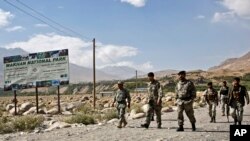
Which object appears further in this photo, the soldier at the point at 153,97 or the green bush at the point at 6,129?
the green bush at the point at 6,129

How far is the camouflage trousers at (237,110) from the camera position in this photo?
53.0 ft

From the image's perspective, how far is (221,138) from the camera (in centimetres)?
1323

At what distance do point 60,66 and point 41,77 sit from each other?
171 cm

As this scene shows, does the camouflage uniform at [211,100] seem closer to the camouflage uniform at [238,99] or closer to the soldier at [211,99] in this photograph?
the soldier at [211,99]

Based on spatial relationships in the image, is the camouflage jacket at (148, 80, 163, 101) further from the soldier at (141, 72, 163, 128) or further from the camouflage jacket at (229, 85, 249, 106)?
the camouflage jacket at (229, 85, 249, 106)

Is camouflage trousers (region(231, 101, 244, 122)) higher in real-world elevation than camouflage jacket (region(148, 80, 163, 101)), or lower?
lower

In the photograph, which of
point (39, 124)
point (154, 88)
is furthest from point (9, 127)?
point (154, 88)

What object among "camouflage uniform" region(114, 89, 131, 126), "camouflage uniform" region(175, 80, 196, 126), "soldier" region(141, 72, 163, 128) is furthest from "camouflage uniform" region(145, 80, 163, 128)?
"camouflage uniform" region(175, 80, 196, 126)

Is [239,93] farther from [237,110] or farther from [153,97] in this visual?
[153,97]

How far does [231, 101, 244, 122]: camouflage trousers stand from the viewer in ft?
53.0

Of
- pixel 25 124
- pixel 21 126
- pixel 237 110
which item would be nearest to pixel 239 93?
pixel 237 110

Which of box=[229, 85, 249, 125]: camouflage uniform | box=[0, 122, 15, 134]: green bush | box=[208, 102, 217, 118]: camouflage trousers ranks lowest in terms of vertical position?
box=[0, 122, 15, 134]: green bush

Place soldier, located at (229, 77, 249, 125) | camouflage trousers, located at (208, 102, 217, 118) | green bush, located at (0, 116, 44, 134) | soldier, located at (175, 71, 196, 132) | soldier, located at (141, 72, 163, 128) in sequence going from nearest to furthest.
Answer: soldier, located at (175, 71, 196, 132)
soldier, located at (229, 77, 249, 125)
soldier, located at (141, 72, 163, 128)
camouflage trousers, located at (208, 102, 217, 118)
green bush, located at (0, 116, 44, 134)

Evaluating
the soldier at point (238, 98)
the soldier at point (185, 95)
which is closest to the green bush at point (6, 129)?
the soldier at point (185, 95)
